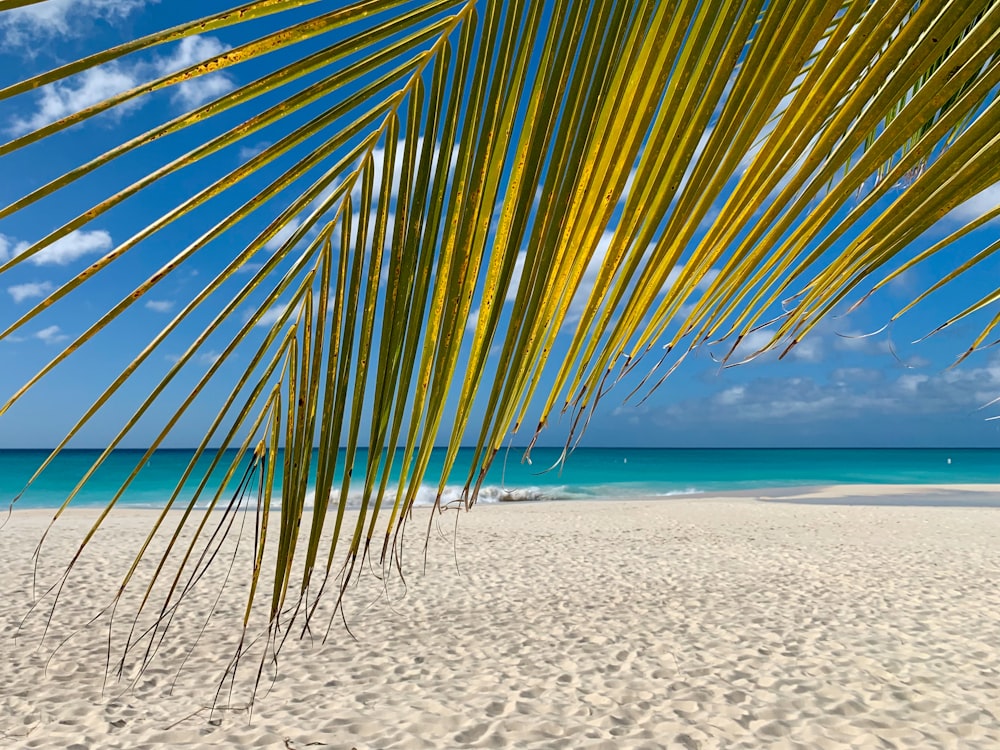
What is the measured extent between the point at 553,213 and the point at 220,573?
10.5 meters

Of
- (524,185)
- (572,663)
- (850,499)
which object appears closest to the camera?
(524,185)

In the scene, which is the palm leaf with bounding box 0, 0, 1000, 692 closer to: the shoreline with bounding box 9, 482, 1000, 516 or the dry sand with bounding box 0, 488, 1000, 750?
the dry sand with bounding box 0, 488, 1000, 750

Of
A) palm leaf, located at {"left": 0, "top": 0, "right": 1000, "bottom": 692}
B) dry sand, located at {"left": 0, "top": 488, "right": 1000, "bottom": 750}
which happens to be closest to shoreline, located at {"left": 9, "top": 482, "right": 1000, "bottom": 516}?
dry sand, located at {"left": 0, "top": 488, "right": 1000, "bottom": 750}

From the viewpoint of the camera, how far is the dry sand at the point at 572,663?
4.76m

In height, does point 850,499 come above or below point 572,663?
above

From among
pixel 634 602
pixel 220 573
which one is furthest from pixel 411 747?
pixel 220 573

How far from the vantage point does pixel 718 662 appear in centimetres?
600

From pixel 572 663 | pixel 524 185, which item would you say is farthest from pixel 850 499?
pixel 524 185

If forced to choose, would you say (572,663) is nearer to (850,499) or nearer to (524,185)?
(524,185)

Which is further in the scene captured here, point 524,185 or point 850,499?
point 850,499

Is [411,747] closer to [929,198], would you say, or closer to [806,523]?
[929,198]

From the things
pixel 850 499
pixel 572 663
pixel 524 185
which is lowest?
pixel 572 663

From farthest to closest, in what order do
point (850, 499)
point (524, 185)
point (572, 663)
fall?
point (850, 499)
point (572, 663)
point (524, 185)

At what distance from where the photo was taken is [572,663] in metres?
5.98
